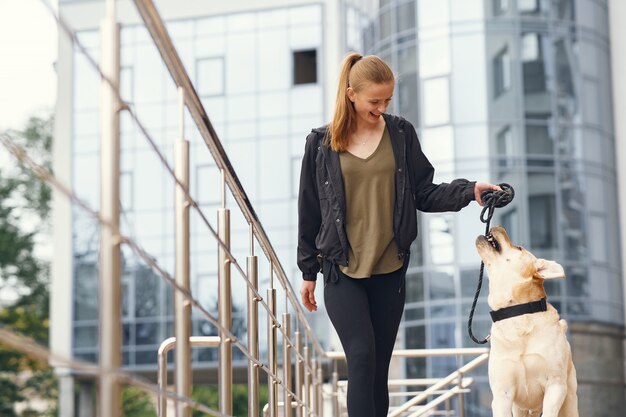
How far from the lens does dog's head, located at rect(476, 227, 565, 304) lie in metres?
4.60

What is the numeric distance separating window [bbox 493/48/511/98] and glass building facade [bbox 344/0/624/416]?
0.02 metres

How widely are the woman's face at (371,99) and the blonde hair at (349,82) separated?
14 mm

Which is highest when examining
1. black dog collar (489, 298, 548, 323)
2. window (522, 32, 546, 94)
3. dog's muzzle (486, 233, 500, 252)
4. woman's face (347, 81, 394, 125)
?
window (522, 32, 546, 94)

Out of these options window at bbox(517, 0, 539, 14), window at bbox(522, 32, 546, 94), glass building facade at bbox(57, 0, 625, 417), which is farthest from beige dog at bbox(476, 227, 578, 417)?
window at bbox(517, 0, 539, 14)

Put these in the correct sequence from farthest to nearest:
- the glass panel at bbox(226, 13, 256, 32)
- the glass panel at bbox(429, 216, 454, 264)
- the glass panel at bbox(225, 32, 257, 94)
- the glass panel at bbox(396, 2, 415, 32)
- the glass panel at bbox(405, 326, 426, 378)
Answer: the glass panel at bbox(226, 13, 256, 32) < the glass panel at bbox(225, 32, 257, 94) < the glass panel at bbox(396, 2, 415, 32) < the glass panel at bbox(429, 216, 454, 264) < the glass panel at bbox(405, 326, 426, 378)

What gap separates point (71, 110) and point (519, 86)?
14675 mm

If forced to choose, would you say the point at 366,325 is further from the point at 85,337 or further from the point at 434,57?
the point at 85,337

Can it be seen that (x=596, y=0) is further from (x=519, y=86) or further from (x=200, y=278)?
(x=200, y=278)

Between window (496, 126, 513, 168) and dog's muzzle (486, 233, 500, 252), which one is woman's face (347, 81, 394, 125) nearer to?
dog's muzzle (486, 233, 500, 252)

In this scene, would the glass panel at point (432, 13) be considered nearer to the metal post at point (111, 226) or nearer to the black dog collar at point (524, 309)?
the black dog collar at point (524, 309)

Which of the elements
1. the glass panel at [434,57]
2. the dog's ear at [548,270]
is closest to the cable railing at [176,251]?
the dog's ear at [548,270]

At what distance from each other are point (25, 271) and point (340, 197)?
37046 mm

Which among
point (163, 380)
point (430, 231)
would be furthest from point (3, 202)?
point (163, 380)

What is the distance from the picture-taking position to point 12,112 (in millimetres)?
46031
